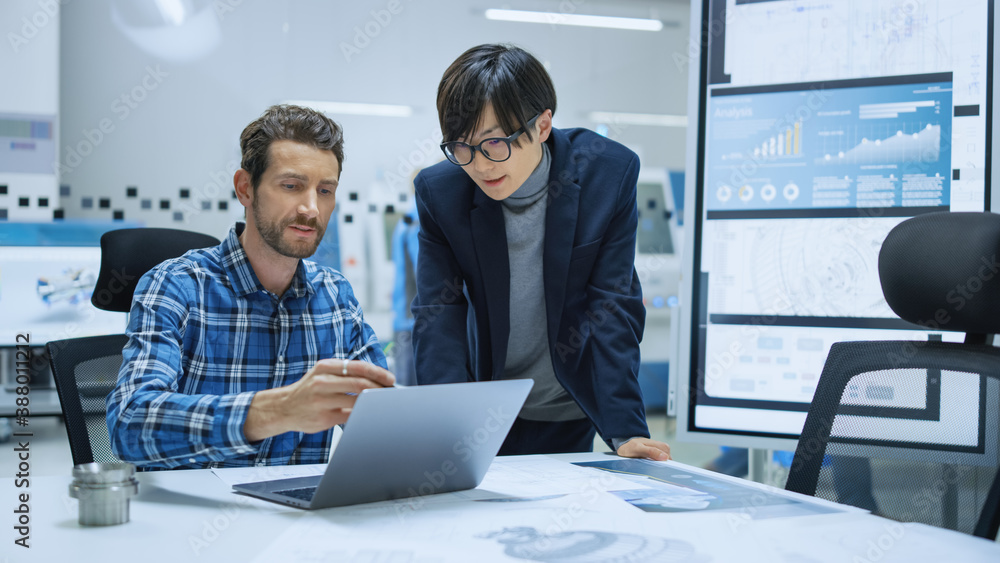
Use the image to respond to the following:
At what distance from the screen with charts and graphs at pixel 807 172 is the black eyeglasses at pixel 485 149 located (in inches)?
42.0

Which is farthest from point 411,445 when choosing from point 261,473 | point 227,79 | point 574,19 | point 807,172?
point 574,19

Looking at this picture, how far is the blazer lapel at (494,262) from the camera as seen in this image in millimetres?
1584

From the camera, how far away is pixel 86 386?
1416mm

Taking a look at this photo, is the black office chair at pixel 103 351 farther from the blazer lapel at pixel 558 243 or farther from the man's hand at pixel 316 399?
the blazer lapel at pixel 558 243

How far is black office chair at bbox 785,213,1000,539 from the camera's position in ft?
3.59

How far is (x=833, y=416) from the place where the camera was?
1268 millimetres

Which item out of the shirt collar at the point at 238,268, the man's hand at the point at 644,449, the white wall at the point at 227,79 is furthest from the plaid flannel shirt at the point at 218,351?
the white wall at the point at 227,79

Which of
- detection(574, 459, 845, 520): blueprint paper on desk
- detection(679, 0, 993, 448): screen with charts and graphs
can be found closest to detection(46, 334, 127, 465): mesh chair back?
detection(574, 459, 845, 520): blueprint paper on desk

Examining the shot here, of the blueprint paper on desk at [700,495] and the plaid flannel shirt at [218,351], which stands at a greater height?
the plaid flannel shirt at [218,351]

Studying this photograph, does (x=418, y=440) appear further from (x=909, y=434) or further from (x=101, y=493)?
(x=909, y=434)

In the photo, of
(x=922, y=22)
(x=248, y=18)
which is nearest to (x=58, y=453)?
(x=248, y=18)

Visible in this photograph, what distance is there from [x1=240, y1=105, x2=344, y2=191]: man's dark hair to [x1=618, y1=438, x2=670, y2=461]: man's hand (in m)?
0.78

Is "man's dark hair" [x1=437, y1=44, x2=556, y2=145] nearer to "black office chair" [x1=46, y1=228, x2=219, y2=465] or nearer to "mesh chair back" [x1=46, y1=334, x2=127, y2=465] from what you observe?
"black office chair" [x1=46, y1=228, x2=219, y2=465]

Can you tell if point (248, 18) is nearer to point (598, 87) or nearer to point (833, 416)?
point (598, 87)
